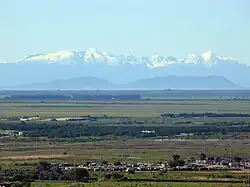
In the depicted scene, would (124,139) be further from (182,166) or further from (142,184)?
(142,184)

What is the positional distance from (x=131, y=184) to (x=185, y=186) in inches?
132

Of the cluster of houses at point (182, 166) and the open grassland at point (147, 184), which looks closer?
the open grassland at point (147, 184)

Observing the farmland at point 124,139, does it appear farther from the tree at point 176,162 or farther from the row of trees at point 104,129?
the tree at point 176,162

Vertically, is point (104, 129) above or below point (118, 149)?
above

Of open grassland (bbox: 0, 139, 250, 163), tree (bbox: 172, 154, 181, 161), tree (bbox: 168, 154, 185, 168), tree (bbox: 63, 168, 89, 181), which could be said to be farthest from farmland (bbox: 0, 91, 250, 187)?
tree (bbox: 168, 154, 185, 168)

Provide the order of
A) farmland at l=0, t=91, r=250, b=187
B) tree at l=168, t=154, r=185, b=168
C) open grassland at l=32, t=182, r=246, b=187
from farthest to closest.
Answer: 1. farmland at l=0, t=91, r=250, b=187
2. tree at l=168, t=154, r=185, b=168
3. open grassland at l=32, t=182, r=246, b=187

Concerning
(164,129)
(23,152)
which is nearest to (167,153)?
(23,152)

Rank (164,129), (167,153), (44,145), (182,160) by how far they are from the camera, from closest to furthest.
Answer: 1. (182,160)
2. (167,153)
3. (44,145)
4. (164,129)

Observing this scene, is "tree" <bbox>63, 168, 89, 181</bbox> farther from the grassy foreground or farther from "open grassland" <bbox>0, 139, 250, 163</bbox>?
"open grassland" <bbox>0, 139, 250, 163</bbox>

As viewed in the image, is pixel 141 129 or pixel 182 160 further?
pixel 141 129

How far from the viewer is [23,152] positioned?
236ft

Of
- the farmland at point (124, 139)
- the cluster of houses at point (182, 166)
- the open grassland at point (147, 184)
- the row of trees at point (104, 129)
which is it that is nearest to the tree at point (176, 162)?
the cluster of houses at point (182, 166)

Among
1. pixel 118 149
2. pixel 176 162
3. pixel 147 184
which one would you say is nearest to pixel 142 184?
pixel 147 184

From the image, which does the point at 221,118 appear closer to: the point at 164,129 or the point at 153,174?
the point at 164,129
